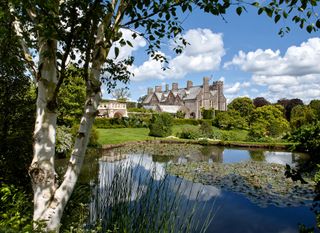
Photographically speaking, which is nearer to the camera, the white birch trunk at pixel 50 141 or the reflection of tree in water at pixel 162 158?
the white birch trunk at pixel 50 141

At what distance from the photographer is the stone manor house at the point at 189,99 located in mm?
57281

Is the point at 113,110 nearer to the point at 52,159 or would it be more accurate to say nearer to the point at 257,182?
the point at 257,182

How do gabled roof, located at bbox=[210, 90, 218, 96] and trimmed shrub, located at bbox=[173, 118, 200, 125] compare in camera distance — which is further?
gabled roof, located at bbox=[210, 90, 218, 96]

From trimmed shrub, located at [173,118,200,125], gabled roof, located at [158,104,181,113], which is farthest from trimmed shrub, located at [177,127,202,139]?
gabled roof, located at [158,104,181,113]

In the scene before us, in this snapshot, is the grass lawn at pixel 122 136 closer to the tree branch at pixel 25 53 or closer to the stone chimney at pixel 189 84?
the tree branch at pixel 25 53

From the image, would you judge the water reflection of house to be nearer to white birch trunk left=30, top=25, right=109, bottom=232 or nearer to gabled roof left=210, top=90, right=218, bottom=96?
gabled roof left=210, top=90, right=218, bottom=96

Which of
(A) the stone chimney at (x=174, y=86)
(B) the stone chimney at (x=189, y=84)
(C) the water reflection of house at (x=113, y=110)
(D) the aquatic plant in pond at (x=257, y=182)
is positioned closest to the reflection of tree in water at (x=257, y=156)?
(D) the aquatic plant in pond at (x=257, y=182)

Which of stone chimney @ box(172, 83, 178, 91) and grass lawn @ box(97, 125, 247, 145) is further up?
stone chimney @ box(172, 83, 178, 91)

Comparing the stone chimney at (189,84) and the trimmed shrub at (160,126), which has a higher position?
the stone chimney at (189,84)

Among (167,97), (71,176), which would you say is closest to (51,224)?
(71,176)

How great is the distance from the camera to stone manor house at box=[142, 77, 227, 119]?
2255 inches

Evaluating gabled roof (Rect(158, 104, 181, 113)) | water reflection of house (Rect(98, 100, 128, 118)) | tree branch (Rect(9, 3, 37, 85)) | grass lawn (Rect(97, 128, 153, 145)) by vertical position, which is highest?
gabled roof (Rect(158, 104, 181, 113))

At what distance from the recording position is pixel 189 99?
192ft

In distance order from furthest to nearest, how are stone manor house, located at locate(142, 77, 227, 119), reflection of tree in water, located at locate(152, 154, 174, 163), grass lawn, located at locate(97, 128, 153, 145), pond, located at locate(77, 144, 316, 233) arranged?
stone manor house, located at locate(142, 77, 227, 119) < grass lawn, located at locate(97, 128, 153, 145) < reflection of tree in water, located at locate(152, 154, 174, 163) < pond, located at locate(77, 144, 316, 233)
